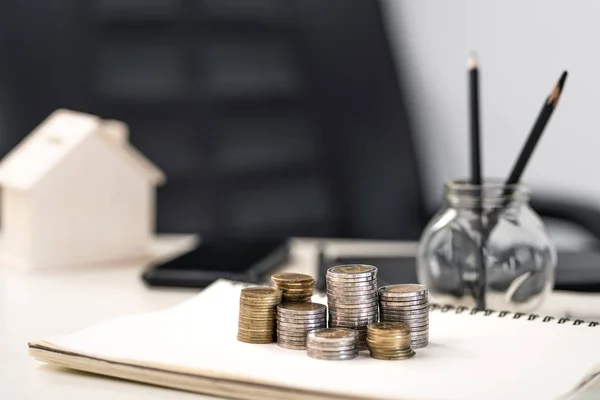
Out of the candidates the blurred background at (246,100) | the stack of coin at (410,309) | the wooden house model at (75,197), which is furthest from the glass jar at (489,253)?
the blurred background at (246,100)

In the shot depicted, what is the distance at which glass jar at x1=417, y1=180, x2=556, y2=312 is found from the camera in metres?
0.94

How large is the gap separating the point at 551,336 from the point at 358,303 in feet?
0.52

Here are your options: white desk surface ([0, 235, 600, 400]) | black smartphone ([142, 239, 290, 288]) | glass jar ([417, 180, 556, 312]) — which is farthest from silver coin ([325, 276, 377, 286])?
black smartphone ([142, 239, 290, 288])

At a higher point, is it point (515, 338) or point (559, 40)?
point (559, 40)

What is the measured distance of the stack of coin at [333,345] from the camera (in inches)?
27.4

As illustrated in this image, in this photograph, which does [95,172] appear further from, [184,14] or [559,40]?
[559,40]

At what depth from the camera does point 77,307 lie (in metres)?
1.04

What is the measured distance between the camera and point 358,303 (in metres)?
0.73

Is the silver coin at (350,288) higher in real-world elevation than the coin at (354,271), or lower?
lower

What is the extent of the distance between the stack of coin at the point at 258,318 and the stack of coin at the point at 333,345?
5 cm

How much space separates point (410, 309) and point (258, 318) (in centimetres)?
12

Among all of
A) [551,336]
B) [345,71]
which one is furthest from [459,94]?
[551,336]

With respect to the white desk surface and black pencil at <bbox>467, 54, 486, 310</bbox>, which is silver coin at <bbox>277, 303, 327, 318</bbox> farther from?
black pencil at <bbox>467, 54, 486, 310</bbox>

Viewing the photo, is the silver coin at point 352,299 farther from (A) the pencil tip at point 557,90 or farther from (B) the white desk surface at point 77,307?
(A) the pencil tip at point 557,90
